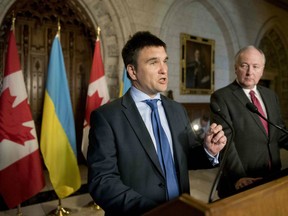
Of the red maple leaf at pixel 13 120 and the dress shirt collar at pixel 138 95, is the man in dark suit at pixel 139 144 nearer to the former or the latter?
the dress shirt collar at pixel 138 95

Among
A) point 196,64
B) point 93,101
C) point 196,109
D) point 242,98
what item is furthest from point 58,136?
point 196,64

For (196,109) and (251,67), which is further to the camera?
(196,109)

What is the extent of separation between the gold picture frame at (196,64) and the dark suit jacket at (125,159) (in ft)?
16.0

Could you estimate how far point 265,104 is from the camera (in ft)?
6.31

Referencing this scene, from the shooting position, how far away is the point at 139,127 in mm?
1310

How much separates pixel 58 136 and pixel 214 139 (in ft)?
7.44

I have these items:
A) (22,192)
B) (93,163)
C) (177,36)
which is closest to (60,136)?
(22,192)

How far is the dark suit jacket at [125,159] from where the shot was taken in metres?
1.12

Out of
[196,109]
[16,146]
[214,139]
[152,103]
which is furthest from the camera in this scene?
[196,109]

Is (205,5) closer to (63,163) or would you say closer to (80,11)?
(80,11)

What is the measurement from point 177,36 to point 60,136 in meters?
4.11

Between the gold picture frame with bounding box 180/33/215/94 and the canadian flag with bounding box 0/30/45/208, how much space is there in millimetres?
4104

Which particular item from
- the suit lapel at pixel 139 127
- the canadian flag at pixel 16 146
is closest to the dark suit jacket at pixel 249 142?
the suit lapel at pixel 139 127

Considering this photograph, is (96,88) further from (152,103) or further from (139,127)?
(139,127)
